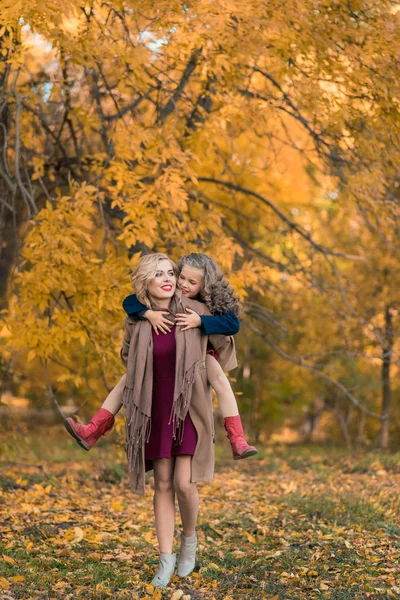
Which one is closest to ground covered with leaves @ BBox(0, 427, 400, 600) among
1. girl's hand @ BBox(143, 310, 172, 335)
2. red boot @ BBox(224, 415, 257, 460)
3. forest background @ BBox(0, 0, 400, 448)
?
red boot @ BBox(224, 415, 257, 460)

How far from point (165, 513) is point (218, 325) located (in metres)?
0.90

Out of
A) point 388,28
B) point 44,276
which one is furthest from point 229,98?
point 44,276

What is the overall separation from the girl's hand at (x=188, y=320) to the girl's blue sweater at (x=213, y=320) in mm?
25

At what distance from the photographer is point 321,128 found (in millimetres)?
6516

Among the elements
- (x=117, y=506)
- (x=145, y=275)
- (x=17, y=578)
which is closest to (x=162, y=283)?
(x=145, y=275)

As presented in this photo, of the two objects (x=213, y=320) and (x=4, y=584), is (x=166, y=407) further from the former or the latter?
(x=4, y=584)

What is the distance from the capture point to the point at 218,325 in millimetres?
3586

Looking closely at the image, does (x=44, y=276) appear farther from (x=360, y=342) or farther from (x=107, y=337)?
(x=360, y=342)

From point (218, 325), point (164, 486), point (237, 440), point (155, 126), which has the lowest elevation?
point (164, 486)

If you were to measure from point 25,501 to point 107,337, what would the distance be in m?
1.33

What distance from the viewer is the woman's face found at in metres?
3.61

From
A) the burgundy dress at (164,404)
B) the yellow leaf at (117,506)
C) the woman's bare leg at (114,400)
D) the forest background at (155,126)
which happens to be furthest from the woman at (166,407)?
the yellow leaf at (117,506)

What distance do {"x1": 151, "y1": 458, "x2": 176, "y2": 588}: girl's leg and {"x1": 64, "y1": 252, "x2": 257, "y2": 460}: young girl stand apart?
1.05 ft

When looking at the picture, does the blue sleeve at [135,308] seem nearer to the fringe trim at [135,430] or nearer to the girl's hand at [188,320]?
the girl's hand at [188,320]
